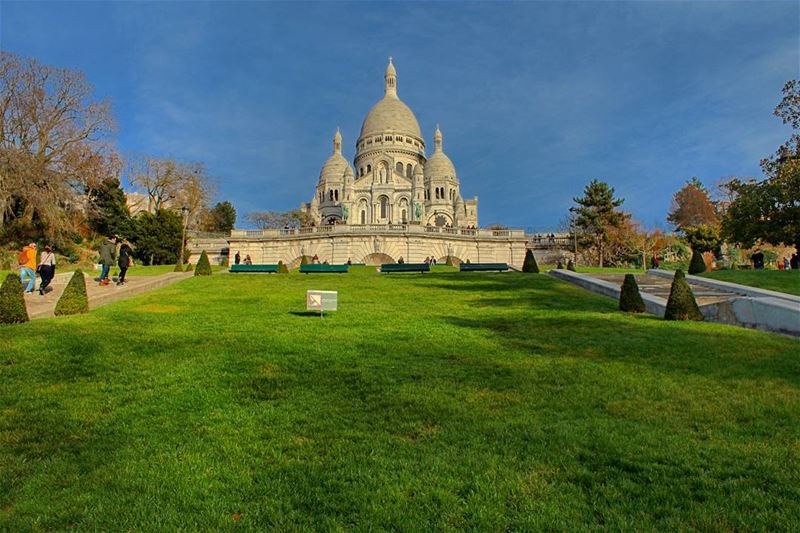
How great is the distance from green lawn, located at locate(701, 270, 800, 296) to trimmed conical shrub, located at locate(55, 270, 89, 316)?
2267cm

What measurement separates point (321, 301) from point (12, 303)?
6928 millimetres

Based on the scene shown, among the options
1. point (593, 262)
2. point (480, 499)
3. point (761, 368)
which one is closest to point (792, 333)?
point (761, 368)

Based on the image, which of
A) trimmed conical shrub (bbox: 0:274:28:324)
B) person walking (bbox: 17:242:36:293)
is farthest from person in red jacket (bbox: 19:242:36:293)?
trimmed conical shrub (bbox: 0:274:28:324)

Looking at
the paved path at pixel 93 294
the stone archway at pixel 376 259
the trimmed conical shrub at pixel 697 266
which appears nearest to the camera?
the paved path at pixel 93 294

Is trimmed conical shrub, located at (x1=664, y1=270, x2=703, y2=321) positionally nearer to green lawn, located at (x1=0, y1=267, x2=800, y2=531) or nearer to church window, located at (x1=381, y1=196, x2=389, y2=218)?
green lawn, located at (x1=0, y1=267, x2=800, y2=531)

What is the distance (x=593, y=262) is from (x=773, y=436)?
50.3 meters

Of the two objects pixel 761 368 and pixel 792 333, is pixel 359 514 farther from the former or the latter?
pixel 792 333

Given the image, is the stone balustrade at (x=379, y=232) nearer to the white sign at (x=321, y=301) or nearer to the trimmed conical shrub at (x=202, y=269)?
the trimmed conical shrub at (x=202, y=269)

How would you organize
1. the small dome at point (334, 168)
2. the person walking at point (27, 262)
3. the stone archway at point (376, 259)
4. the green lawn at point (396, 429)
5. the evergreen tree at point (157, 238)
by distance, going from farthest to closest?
1. the small dome at point (334, 168)
2. the evergreen tree at point (157, 238)
3. the stone archway at point (376, 259)
4. the person walking at point (27, 262)
5. the green lawn at point (396, 429)

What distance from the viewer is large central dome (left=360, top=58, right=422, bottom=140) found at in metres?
88.6

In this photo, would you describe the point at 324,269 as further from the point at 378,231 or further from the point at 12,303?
the point at 12,303

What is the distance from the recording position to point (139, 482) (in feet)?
15.4

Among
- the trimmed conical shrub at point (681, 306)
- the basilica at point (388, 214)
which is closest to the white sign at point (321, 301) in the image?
the trimmed conical shrub at point (681, 306)

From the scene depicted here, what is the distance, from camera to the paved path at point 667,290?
1714cm
